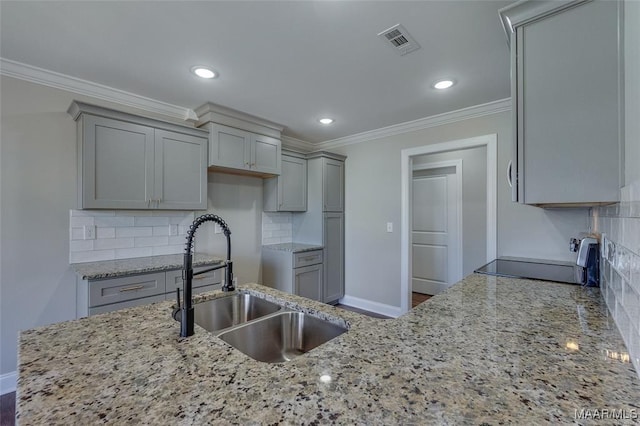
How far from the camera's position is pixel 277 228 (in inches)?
156

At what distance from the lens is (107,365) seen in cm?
77

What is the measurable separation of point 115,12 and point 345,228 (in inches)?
127

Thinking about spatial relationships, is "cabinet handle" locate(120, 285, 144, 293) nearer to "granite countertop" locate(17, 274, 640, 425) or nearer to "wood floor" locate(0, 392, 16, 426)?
"wood floor" locate(0, 392, 16, 426)

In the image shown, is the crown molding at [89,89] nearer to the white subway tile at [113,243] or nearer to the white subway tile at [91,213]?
the white subway tile at [91,213]

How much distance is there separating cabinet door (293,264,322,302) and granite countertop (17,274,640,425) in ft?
7.83

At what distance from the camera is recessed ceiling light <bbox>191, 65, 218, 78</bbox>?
2129 mm

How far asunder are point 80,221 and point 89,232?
0.11 meters

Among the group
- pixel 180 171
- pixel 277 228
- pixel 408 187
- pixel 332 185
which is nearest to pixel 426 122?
pixel 408 187

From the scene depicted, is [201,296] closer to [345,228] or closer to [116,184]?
[116,184]

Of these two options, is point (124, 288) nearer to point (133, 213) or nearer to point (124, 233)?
point (124, 233)

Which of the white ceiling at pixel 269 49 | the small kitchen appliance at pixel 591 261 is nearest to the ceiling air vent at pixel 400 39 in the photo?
the white ceiling at pixel 269 49

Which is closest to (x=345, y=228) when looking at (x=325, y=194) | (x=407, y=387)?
(x=325, y=194)

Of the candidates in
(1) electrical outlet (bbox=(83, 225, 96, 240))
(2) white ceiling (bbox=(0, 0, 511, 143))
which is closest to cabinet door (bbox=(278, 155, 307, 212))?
(2) white ceiling (bbox=(0, 0, 511, 143))

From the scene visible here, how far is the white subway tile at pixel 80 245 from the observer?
2.34 metres
